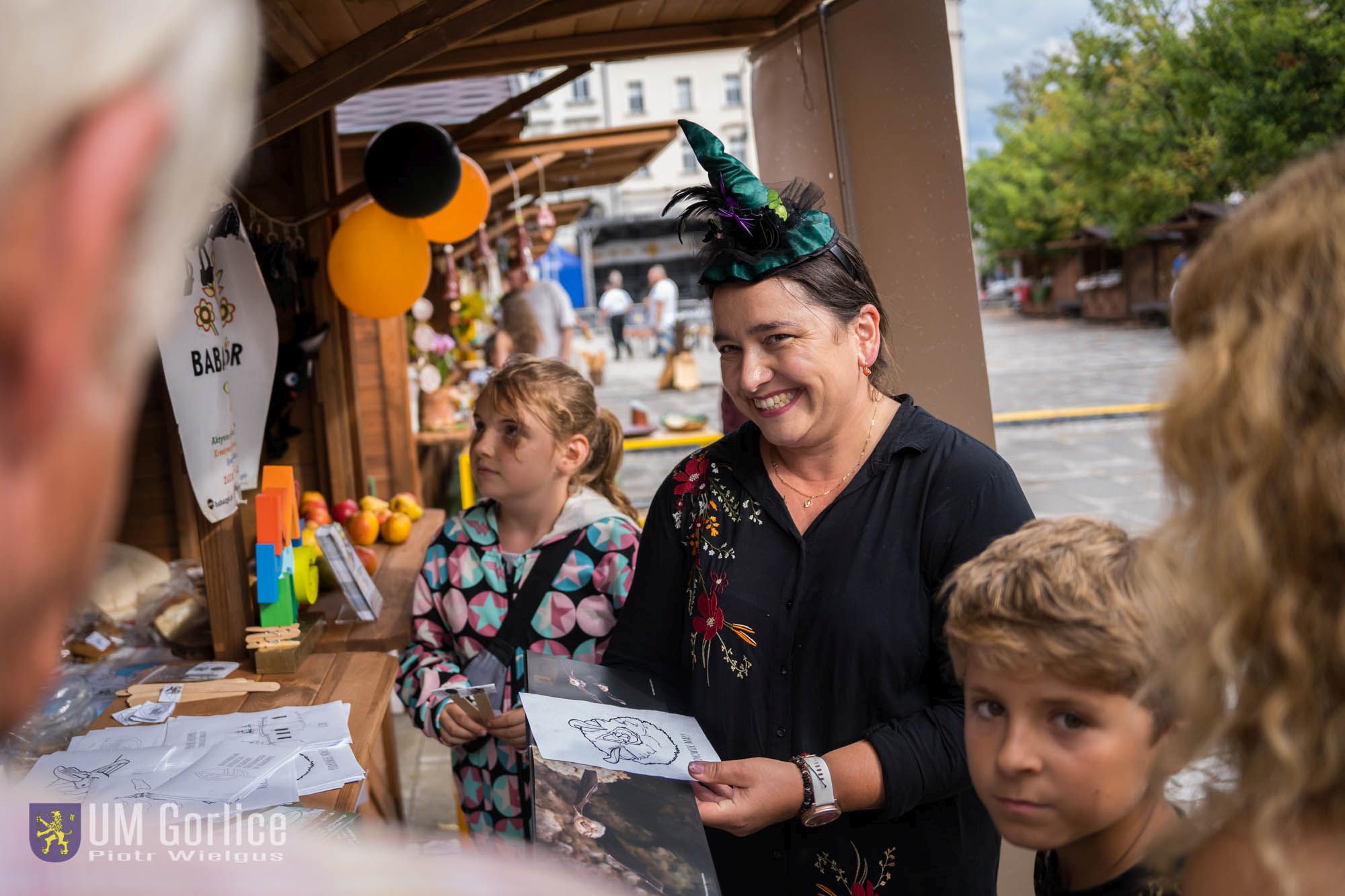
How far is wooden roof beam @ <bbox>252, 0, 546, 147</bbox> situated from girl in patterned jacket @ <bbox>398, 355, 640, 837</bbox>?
36.1 inches

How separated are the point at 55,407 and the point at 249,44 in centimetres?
21

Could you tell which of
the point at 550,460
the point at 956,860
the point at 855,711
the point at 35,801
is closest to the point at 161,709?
the point at 550,460

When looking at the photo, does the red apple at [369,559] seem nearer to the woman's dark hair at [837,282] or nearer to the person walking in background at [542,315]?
the woman's dark hair at [837,282]

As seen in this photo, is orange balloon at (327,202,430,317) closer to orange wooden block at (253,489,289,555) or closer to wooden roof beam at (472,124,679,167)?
orange wooden block at (253,489,289,555)

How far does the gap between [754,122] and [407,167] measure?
1444 millimetres

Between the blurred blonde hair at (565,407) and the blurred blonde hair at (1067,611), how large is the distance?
1.73 m

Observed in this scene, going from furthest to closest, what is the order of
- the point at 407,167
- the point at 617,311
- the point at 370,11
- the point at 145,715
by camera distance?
the point at 617,311
the point at 407,167
the point at 370,11
the point at 145,715

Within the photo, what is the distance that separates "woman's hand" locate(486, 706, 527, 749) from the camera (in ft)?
7.84

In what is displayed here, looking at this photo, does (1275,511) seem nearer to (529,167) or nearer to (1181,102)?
(529,167)

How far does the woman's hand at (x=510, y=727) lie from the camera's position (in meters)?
2.39

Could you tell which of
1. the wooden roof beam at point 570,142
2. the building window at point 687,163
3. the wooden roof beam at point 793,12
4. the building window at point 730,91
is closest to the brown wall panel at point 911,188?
the wooden roof beam at point 793,12

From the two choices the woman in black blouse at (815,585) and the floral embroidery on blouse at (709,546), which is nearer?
the woman in black blouse at (815,585)

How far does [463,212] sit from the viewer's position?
5.53m

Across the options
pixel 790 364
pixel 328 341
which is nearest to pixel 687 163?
pixel 328 341
